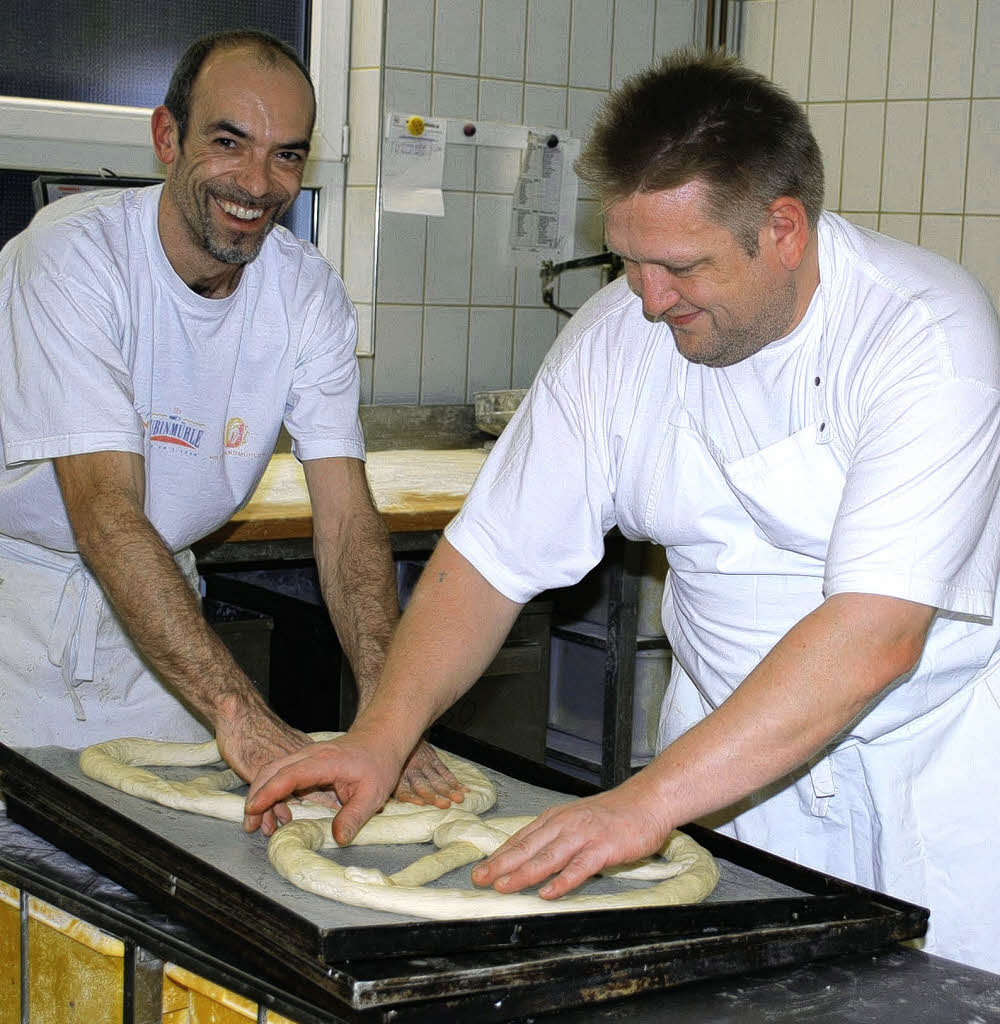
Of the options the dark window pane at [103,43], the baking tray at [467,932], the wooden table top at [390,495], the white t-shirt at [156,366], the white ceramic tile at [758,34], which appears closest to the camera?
the baking tray at [467,932]

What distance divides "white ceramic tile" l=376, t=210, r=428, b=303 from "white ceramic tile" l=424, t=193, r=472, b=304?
0.02 metres

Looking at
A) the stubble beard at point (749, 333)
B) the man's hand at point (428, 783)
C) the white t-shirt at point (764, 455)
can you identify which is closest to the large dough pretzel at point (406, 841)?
the man's hand at point (428, 783)

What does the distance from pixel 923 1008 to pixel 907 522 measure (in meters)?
0.42

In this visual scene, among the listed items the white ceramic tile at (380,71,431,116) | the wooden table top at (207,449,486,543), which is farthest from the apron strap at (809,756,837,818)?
the white ceramic tile at (380,71,431,116)

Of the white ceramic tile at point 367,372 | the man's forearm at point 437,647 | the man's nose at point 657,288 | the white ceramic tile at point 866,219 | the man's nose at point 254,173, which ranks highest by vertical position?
the white ceramic tile at point 866,219

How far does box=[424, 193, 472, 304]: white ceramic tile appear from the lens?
3.37 metres

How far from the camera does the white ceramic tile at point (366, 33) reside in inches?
127

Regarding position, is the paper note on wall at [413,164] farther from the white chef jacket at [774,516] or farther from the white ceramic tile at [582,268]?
the white chef jacket at [774,516]

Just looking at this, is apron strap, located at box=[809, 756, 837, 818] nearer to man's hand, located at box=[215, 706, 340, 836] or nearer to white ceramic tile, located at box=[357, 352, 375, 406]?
man's hand, located at box=[215, 706, 340, 836]

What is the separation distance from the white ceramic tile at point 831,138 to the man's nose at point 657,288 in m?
2.36

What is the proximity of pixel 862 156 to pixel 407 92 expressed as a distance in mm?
1173

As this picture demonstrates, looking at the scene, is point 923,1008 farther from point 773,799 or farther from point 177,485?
point 177,485

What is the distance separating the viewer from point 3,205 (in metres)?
2.94

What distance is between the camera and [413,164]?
330cm
